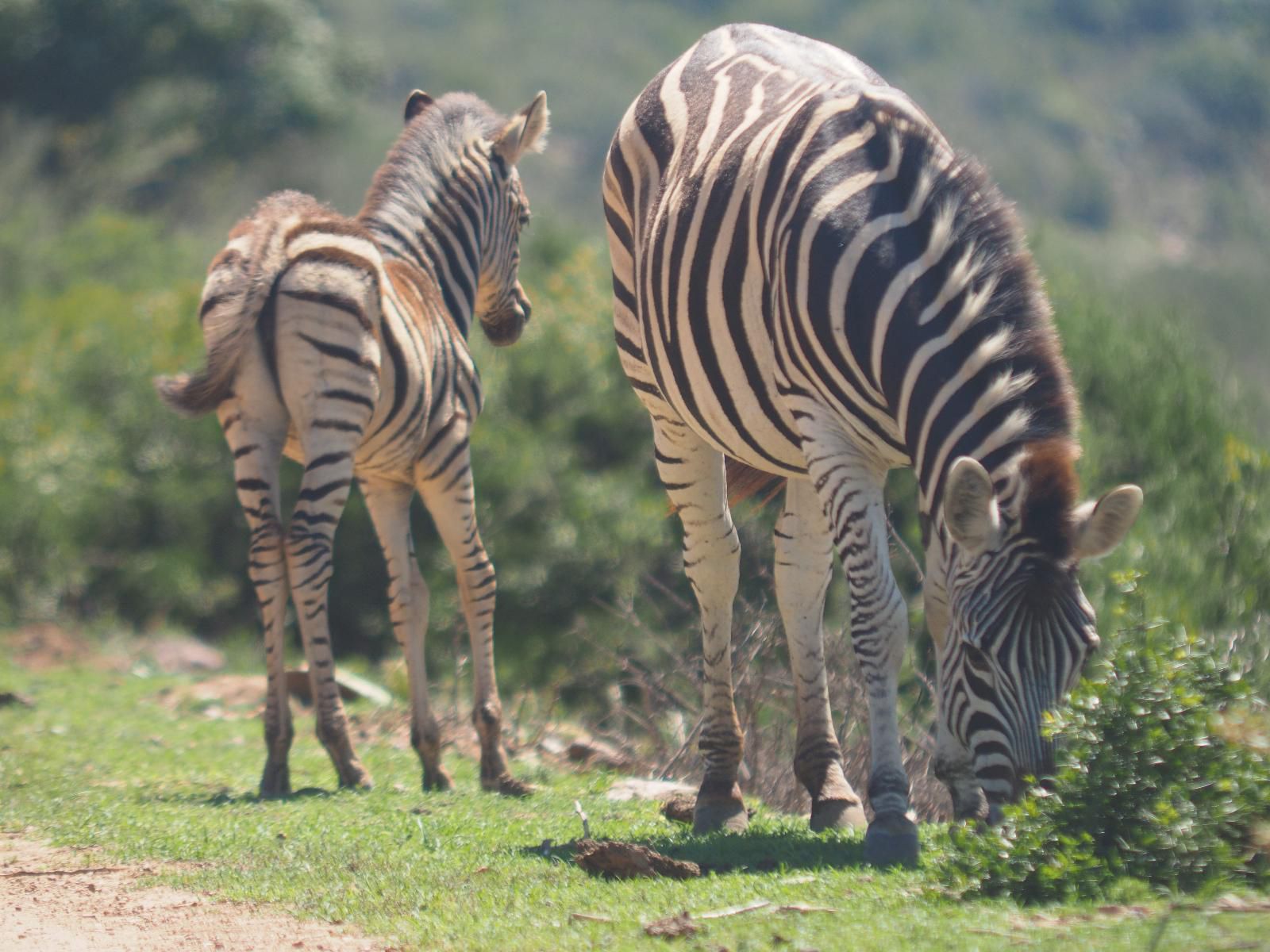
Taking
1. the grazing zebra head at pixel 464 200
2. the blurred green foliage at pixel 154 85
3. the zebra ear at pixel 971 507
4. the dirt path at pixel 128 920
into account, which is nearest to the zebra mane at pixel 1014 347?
the zebra ear at pixel 971 507

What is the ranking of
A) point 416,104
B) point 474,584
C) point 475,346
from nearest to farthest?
1. point 474,584
2. point 416,104
3. point 475,346

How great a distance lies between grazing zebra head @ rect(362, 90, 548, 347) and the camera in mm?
9086

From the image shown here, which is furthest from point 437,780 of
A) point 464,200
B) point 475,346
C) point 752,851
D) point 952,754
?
point 475,346

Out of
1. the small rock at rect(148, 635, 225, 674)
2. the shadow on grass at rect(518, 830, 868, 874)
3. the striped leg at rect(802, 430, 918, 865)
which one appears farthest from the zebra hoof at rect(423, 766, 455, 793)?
the small rock at rect(148, 635, 225, 674)

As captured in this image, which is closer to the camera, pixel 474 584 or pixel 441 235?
pixel 474 584

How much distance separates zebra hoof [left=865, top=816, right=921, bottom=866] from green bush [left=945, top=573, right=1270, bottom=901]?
65 cm

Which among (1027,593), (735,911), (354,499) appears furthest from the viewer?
(354,499)

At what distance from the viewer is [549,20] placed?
105 metres

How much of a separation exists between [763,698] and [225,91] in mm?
39898

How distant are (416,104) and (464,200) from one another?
100 centimetres

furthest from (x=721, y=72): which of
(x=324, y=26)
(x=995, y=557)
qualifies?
(x=324, y=26)

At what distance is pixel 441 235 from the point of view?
916cm

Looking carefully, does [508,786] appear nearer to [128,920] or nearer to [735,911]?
[128,920]

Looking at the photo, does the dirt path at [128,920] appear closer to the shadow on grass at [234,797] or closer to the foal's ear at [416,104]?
the shadow on grass at [234,797]
